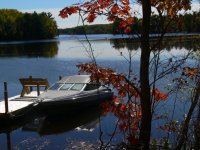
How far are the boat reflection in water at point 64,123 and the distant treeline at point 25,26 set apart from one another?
12454cm

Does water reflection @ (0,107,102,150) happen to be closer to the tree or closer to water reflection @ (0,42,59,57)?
the tree

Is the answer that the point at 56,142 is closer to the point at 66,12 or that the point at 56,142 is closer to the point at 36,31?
the point at 66,12

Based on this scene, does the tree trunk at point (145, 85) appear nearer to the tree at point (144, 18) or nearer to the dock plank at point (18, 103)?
the tree at point (144, 18)

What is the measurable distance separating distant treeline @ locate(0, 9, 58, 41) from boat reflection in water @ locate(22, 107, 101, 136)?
12454cm

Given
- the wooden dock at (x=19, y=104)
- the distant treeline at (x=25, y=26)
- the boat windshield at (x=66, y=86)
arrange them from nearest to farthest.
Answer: the wooden dock at (x=19, y=104) < the boat windshield at (x=66, y=86) < the distant treeline at (x=25, y=26)

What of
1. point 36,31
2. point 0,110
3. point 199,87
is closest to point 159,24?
point 199,87

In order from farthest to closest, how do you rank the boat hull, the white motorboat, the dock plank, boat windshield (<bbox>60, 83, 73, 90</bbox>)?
boat windshield (<bbox>60, 83, 73, 90</bbox>), the white motorboat, the boat hull, the dock plank

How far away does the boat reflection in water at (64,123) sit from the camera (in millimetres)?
16609

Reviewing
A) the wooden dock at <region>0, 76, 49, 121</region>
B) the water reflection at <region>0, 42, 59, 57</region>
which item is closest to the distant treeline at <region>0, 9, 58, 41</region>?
the water reflection at <region>0, 42, 59, 57</region>

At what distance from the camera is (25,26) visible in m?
144

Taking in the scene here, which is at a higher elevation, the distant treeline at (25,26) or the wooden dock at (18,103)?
the distant treeline at (25,26)

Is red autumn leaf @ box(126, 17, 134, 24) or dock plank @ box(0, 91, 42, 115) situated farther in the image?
dock plank @ box(0, 91, 42, 115)

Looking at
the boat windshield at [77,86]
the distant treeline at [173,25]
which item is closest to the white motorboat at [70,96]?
the boat windshield at [77,86]

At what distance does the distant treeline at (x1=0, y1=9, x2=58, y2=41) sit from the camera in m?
139
